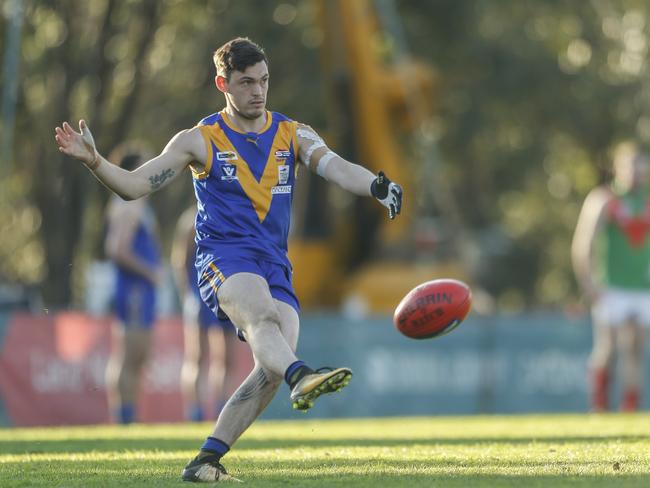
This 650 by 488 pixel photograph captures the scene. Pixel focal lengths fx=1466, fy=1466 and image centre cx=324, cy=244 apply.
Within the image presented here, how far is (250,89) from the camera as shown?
23.8ft

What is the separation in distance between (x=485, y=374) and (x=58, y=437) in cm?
782

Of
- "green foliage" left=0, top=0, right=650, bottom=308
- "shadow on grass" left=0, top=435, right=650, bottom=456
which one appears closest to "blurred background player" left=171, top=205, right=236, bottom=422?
"shadow on grass" left=0, top=435, right=650, bottom=456

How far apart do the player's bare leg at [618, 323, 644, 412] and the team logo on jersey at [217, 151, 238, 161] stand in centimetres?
788

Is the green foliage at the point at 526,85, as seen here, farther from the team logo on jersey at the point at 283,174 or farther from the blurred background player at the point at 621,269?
the team logo on jersey at the point at 283,174

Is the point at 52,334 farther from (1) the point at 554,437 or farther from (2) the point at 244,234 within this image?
(2) the point at 244,234

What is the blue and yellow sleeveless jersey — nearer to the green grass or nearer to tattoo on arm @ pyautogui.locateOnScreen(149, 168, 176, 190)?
tattoo on arm @ pyautogui.locateOnScreen(149, 168, 176, 190)

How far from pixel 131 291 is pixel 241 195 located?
238 inches

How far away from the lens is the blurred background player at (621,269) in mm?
14219

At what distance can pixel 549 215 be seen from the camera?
50.7 meters

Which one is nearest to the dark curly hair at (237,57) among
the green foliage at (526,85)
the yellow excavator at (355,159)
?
the yellow excavator at (355,159)

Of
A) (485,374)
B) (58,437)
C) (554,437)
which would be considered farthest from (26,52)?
(554,437)

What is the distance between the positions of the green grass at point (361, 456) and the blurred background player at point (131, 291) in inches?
30.9

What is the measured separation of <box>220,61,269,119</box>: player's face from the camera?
23.7 ft

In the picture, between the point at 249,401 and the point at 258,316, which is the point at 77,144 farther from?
the point at 249,401
